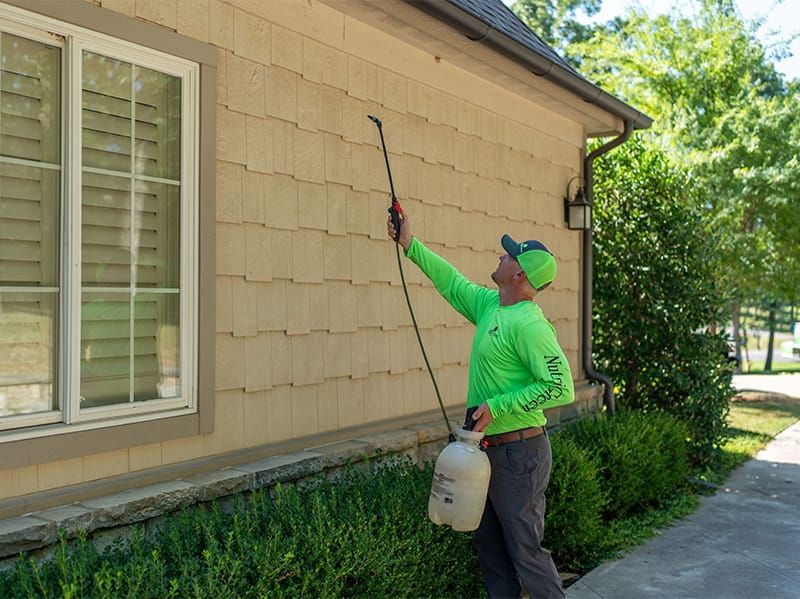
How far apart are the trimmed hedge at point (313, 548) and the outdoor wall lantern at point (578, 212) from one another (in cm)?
292

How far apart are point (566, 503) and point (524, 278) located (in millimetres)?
1882

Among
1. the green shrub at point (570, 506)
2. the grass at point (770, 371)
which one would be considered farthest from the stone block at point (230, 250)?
the grass at point (770, 371)

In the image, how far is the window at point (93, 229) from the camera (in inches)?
134

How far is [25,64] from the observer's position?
3.42 metres

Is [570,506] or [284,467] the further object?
[570,506]

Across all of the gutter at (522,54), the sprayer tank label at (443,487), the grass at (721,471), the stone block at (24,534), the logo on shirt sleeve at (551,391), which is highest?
the gutter at (522,54)

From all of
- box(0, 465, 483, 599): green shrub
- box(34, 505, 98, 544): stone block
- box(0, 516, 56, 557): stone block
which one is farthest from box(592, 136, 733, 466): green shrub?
box(0, 516, 56, 557): stone block

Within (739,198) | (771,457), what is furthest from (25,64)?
(739,198)

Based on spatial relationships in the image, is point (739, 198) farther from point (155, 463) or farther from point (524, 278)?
point (155, 463)

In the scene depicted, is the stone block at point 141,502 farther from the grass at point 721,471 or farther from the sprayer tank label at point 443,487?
the grass at point 721,471

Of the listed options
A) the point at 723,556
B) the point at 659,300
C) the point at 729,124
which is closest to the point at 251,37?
the point at 723,556

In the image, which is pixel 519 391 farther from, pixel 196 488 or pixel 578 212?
pixel 578 212

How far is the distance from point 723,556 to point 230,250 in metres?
3.88

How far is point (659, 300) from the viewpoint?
28.3 ft
